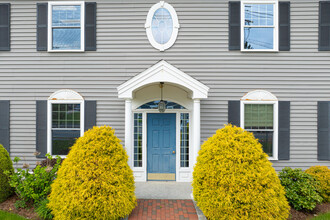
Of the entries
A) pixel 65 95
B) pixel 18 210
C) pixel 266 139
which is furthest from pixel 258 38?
pixel 18 210

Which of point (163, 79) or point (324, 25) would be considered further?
point (324, 25)

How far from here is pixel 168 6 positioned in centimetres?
597

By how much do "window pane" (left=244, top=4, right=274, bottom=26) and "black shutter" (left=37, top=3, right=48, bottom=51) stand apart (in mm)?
6062

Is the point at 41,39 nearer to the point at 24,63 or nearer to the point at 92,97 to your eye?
the point at 24,63

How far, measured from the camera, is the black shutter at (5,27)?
6137mm

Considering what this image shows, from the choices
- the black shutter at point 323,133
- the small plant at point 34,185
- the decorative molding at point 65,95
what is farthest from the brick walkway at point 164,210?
the black shutter at point 323,133

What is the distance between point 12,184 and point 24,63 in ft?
11.9

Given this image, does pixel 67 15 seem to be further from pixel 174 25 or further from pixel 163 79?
pixel 163 79

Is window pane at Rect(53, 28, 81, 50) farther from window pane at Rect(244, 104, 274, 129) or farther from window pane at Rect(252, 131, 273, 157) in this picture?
window pane at Rect(252, 131, 273, 157)

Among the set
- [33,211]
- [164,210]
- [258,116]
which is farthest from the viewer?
[258,116]

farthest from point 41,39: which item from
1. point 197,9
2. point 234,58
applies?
point 234,58

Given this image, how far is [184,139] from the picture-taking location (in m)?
A: 6.19

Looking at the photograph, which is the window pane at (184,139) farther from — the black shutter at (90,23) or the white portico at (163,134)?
the black shutter at (90,23)

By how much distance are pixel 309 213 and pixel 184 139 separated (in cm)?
351
